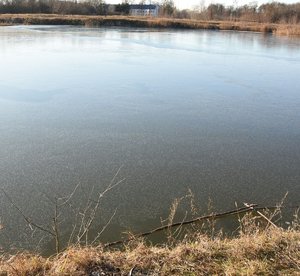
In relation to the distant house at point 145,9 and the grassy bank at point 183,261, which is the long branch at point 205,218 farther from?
the distant house at point 145,9

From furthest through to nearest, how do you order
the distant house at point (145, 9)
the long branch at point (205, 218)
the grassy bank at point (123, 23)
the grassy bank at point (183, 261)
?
the distant house at point (145, 9), the grassy bank at point (123, 23), the long branch at point (205, 218), the grassy bank at point (183, 261)

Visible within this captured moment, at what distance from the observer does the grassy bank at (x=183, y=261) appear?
206 centimetres

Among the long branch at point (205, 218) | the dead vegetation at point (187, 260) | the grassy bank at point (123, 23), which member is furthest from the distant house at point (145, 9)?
the dead vegetation at point (187, 260)

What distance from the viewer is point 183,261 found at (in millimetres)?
2164

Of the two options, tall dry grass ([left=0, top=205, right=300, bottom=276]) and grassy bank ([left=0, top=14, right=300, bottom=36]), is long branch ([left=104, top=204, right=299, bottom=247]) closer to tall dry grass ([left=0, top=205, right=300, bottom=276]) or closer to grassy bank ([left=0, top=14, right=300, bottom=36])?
tall dry grass ([left=0, top=205, right=300, bottom=276])

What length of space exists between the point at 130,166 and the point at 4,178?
1245mm

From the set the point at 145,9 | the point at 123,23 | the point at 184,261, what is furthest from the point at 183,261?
the point at 145,9

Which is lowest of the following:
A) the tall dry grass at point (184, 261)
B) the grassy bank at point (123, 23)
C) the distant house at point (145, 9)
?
the tall dry grass at point (184, 261)

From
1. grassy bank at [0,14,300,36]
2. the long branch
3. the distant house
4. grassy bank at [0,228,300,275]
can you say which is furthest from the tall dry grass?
the distant house

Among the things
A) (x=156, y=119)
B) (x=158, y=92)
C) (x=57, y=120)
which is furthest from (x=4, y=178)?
(x=158, y=92)

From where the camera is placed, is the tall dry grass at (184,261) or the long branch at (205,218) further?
the long branch at (205,218)

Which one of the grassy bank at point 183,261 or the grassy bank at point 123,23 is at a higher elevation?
the grassy bank at point 123,23

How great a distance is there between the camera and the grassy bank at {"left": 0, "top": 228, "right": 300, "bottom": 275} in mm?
2059

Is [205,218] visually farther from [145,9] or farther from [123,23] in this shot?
[145,9]
